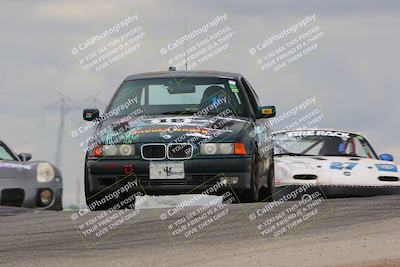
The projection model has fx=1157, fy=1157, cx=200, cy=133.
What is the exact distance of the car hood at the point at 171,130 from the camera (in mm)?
12609

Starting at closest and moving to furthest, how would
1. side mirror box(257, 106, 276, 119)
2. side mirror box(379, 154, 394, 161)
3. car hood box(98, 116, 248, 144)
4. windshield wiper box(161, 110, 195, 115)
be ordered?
car hood box(98, 116, 248, 144) → windshield wiper box(161, 110, 195, 115) → side mirror box(257, 106, 276, 119) → side mirror box(379, 154, 394, 161)

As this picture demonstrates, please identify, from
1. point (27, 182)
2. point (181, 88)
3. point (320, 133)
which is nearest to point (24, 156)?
point (27, 182)

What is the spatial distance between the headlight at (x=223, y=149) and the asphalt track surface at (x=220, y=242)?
0.64 metres

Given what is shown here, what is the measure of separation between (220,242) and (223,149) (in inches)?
91.8

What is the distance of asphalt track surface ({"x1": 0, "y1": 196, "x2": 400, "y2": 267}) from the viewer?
9.34 metres

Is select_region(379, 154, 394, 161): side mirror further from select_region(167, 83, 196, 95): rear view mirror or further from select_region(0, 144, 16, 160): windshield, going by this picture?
select_region(0, 144, 16, 160): windshield

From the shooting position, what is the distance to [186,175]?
12477 millimetres

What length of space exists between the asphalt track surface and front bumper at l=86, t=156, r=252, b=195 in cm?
31

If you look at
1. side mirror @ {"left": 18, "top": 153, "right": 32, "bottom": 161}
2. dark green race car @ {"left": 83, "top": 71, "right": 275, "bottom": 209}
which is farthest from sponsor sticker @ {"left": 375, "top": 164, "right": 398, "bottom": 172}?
side mirror @ {"left": 18, "top": 153, "right": 32, "bottom": 161}

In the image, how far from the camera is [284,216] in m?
11.7

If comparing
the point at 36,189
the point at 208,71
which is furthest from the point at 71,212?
the point at 208,71

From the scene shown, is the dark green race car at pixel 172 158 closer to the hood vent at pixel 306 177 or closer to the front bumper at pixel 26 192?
the front bumper at pixel 26 192

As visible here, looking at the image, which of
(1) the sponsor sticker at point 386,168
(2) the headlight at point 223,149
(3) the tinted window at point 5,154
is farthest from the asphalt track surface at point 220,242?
(1) the sponsor sticker at point 386,168

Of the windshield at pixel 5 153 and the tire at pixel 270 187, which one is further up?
the windshield at pixel 5 153
